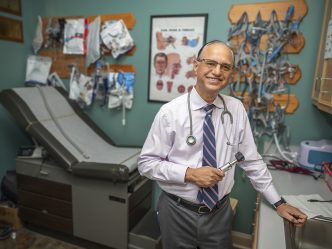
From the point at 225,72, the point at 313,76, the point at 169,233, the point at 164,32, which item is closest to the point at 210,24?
the point at 164,32

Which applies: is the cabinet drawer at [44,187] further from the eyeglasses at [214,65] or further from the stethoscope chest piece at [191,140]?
the eyeglasses at [214,65]

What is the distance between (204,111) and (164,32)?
135 cm

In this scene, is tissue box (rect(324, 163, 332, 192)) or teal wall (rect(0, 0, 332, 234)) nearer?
tissue box (rect(324, 163, 332, 192))

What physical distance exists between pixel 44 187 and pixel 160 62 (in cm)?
152

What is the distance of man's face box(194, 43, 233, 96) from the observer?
1160 mm

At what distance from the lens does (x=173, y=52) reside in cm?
237

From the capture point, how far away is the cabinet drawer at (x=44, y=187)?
2.17 metres

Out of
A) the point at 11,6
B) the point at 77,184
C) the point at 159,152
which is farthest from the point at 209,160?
the point at 11,6

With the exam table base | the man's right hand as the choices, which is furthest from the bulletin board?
the man's right hand

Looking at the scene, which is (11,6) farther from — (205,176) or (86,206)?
(205,176)

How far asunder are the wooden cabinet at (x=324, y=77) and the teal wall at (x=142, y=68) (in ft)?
0.38

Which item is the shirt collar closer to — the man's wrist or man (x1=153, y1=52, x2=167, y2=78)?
the man's wrist

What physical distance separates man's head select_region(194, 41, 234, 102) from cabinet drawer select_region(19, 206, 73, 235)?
5.72ft

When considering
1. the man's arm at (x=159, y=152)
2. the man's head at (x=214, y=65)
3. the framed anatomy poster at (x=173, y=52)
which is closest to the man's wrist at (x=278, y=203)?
the man's arm at (x=159, y=152)
